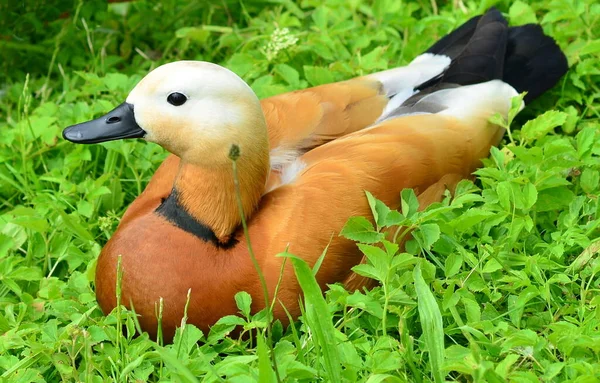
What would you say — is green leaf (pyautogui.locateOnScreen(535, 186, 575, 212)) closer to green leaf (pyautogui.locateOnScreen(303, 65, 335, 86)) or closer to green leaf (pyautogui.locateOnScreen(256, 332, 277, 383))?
green leaf (pyautogui.locateOnScreen(303, 65, 335, 86))

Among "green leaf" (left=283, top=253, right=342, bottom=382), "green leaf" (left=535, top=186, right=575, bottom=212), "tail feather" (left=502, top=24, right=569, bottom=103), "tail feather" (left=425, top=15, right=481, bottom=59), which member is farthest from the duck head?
"tail feather" (left=502, top=24, right=569, bottom=103)

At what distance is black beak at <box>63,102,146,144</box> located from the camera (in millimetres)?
2500

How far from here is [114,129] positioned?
2.51m

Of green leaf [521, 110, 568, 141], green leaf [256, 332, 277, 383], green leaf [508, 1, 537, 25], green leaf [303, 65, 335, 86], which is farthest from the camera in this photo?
green leaf [508, 1, 537, 25]

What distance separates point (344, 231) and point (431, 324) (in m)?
0.38

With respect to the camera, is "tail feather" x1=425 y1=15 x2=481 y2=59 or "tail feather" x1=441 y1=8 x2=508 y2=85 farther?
"tail feather" x1=425 y1=15 x2=481 y2=59

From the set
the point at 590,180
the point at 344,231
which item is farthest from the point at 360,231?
the point at 590,180

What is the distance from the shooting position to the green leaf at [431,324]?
7.04ft

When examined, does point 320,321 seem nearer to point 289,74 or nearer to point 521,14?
point 289,74

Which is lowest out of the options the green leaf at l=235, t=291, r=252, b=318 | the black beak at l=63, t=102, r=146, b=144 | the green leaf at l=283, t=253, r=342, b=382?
the green leaf at l=235, t=291, r=252, b=318

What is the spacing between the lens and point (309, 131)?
2891 millimetres

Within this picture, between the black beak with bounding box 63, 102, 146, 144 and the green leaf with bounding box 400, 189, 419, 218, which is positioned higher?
the black beak with bounding box 63, 102, 146, 144

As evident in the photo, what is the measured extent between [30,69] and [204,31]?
808 mm

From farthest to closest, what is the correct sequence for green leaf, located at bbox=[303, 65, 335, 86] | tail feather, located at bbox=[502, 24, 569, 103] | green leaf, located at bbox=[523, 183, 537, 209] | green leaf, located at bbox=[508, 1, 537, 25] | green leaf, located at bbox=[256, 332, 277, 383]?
1. green leaf, located at bbox=[508, 1, 537, 25]
2. green leaf, located at bbox=[303, 65, 335, 86]
3. tail feather, located at bbox=[502, 24, 569, 103]
4. green leaf, located at bbox=[523, 183, 537, 209]
5. green leaf, located at bbox=[256, 332, 277, 383]
